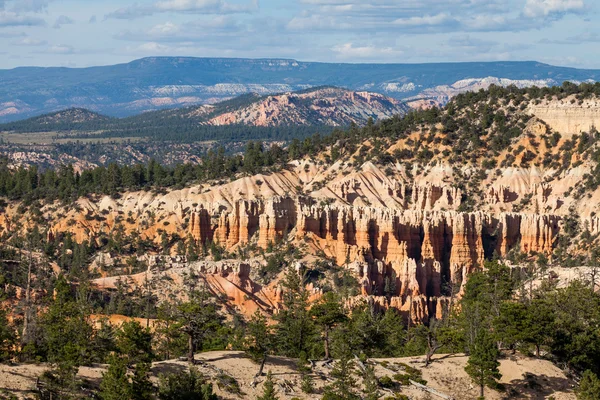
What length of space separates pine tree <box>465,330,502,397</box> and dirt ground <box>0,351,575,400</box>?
4.05ft

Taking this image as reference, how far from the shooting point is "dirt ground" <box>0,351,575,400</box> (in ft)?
227

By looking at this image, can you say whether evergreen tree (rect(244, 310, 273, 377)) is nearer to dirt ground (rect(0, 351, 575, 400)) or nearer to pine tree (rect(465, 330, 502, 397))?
dirt ground (rect(0, 351, 575, 400))

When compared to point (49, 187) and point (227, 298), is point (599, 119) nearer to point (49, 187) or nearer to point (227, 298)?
point (227, 298)

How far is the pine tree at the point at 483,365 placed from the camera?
237 ft

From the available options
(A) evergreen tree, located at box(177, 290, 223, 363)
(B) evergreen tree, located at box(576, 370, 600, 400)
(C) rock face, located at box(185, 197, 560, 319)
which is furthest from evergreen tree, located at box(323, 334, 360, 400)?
(C) rock face, located at box(185, 197, 560, 319)

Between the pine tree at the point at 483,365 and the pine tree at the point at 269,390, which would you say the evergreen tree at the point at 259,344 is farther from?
the pine tree at the point at 483,365

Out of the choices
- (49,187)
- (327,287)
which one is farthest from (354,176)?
(49,187)

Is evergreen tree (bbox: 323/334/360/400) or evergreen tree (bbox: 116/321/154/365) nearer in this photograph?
evergreen tree (bbox: 323/334/360/400)

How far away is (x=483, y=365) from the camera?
237 feet

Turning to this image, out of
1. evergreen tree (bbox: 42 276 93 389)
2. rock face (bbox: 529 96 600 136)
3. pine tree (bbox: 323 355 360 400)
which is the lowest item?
pine tree (bbox: 323 355 360 400)

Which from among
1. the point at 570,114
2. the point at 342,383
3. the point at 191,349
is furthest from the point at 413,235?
→ the point at 342,383

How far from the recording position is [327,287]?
378ft

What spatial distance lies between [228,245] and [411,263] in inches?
874

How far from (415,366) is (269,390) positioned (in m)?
15.6
